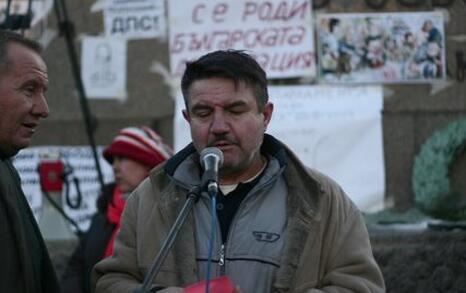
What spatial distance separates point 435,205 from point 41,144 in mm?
2631

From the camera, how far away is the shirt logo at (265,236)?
3.78 m

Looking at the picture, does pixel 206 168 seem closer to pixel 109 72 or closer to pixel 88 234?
pixel 88 234

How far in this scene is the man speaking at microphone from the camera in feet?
12.3

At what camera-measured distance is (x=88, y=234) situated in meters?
5.87

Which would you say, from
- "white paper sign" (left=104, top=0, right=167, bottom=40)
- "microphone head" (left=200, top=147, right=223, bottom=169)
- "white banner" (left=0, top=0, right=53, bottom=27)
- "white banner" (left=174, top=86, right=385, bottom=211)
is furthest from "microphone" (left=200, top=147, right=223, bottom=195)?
"white banner" (left=0, top=0, right=53, bottom=27)

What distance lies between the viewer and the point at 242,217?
3.82 meters

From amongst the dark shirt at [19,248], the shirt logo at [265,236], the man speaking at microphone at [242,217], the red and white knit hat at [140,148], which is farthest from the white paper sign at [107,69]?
the shirt logo at [265,236]

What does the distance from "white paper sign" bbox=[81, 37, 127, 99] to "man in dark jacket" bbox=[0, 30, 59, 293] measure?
307 cm

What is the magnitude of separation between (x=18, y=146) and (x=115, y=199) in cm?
191

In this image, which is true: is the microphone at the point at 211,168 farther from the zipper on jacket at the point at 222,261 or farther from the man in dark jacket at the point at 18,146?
the man in dark jacket at the point at 18,146

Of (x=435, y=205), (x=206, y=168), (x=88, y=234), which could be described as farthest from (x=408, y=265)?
(x=206, y=168)

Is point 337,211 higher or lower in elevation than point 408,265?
higher

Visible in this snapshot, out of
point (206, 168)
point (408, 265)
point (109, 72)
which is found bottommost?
point (408, 265)

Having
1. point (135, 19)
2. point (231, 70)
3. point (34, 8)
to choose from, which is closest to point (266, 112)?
point (231, 70)
